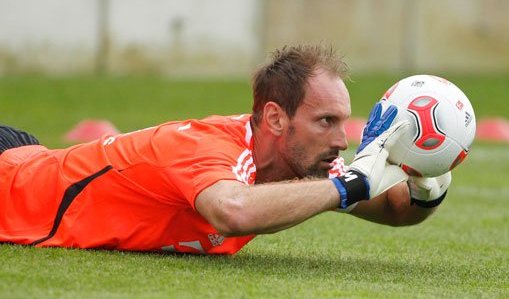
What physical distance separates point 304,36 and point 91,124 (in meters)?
10.1

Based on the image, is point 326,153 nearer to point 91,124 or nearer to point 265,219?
point 265,219

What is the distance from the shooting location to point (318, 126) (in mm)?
6141

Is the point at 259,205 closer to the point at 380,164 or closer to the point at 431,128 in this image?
the point at 380,164

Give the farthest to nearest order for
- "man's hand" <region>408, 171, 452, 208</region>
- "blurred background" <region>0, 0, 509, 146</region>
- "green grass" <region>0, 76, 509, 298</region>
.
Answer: "blurred background" <region>0, 0, 509, 146</region> < "man's hand" <region>408, 171, 452, 208</region> < "green grass" <region>0, 76, 509, 298</region>

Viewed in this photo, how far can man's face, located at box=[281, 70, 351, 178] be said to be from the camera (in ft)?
20.1

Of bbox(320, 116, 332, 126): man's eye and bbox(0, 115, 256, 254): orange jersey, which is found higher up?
bbox(320, 116, 332, 126): man's eye

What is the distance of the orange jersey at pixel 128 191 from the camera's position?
6.16 metres

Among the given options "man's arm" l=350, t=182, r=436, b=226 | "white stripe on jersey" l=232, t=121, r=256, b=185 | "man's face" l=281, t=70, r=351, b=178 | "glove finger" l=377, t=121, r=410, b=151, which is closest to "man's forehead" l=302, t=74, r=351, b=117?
"man's face" l=281, t=70, r=351, b=178

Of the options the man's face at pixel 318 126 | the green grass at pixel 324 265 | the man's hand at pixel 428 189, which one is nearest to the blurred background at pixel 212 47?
the green grass at pixel 324 265

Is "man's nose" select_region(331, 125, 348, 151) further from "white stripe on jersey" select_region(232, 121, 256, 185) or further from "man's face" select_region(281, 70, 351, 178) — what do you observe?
"white stripe on jersey" select_region(232, 121, 256, 185)

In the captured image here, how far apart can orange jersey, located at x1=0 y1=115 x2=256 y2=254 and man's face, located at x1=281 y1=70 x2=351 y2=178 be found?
27 cm

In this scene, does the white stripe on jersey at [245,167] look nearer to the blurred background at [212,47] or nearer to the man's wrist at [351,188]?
the man's wrist at [351,188]

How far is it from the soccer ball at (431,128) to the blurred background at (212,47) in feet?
52.7

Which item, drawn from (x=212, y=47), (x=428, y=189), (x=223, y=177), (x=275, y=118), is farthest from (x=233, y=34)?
(x=223, y=177)
